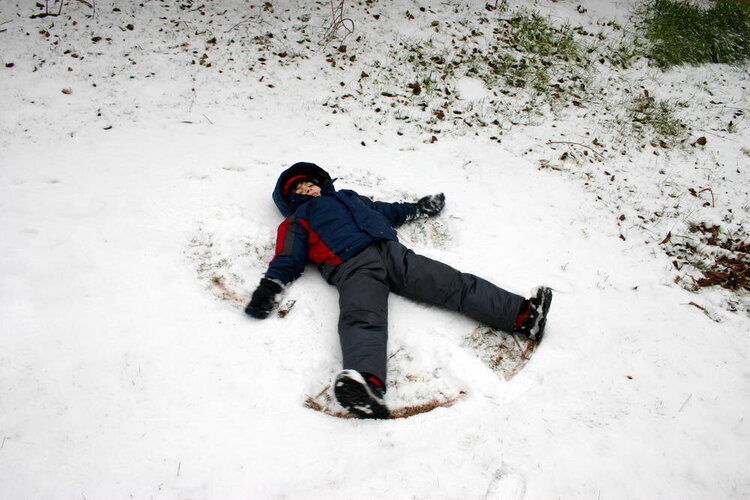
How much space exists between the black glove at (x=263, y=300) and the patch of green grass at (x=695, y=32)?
27.0ft

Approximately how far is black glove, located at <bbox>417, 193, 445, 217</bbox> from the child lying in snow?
27.0 inches

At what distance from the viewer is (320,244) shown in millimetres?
3836

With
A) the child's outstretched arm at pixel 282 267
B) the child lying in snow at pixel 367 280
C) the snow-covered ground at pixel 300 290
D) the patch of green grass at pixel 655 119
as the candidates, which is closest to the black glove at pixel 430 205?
the snow-covered ground at pixel 300 290

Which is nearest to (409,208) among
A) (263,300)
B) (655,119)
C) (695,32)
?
(263,300)

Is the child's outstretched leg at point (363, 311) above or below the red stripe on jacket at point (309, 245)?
below

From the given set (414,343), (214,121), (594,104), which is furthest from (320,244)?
(594,104)

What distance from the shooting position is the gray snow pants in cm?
329

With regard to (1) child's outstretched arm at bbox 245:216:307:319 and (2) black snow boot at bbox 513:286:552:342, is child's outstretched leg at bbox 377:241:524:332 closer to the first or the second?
(2) black snow boot at bbox 513:286:552:342

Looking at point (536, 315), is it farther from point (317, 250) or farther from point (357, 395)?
point (317, 250)

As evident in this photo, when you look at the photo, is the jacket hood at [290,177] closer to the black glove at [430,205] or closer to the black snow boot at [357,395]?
the black glove at [430,205]

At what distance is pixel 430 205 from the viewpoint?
4.71m

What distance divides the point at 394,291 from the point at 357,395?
1.17 metres

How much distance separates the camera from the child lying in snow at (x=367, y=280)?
3.27 metres

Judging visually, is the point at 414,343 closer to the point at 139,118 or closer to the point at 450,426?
the point at 450,426
